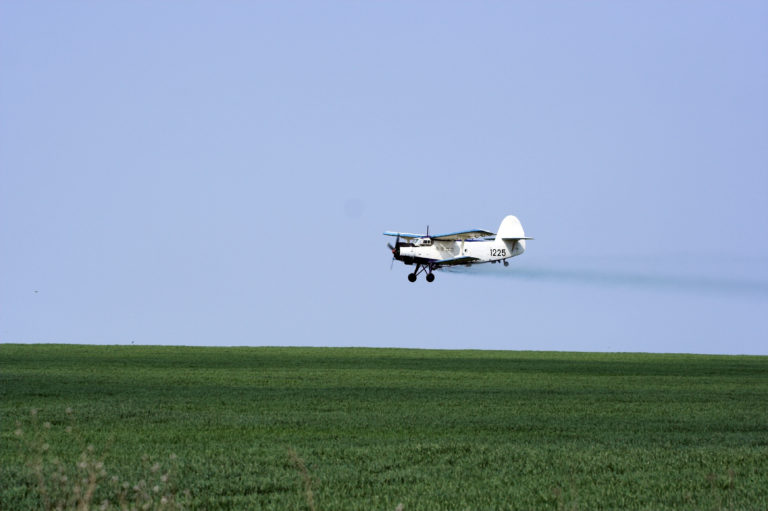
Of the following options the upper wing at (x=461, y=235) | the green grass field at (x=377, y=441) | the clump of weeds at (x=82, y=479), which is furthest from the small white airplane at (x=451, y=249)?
the clump of weeds at (x=82, y=479)

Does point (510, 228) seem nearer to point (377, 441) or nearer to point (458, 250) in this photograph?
point (458, 250)

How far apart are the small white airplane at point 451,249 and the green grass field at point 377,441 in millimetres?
23300

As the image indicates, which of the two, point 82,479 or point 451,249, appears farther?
point 451,249

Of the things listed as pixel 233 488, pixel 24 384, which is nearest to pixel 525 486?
pixel 233 488

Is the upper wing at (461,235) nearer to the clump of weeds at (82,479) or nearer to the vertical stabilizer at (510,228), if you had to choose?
the vertical stabilizer at (510,228)

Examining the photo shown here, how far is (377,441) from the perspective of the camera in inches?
938

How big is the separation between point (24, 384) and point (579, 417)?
73.6 feet

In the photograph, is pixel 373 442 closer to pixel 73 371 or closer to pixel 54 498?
pixel 54 498

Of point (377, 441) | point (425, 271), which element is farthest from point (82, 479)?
point (425, 271)

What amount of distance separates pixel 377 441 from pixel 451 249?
5107cm

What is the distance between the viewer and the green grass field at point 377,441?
1639cm

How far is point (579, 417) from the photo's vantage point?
1206 inches

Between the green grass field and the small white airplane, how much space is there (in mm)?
23300

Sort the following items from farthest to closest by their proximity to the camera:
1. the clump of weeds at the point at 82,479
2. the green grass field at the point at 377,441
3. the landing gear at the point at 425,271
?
1. the landing gear at the point at 425,271
2. the green grass field at the point at 377,441
3. the clump of weeds at the point at 82,479
